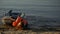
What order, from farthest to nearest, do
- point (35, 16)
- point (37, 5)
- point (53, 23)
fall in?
1. point (37, 5)
2. point (35, 16)
3. point (53, 23)

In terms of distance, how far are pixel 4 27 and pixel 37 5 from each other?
783 mm

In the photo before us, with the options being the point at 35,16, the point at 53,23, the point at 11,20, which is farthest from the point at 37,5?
the point at 11,20

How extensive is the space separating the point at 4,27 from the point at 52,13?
0.73 meters

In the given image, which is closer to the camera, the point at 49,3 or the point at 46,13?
the point at 46,13

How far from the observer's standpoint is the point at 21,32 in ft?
3.60

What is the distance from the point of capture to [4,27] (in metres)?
1.18

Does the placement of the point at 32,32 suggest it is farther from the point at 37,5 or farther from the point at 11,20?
the point at 37,5

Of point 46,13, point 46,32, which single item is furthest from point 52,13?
point 46,32

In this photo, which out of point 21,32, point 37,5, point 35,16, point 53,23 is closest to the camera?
point 21,32

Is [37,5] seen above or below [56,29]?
above

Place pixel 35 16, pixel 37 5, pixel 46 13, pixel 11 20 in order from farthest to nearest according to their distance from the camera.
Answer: pixel 37 5 < pixel 46 13 < pixel 35 16 < pixel 11 20

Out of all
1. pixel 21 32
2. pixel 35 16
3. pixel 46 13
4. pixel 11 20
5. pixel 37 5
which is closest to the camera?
pixel 21 32

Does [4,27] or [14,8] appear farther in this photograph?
[14,8]

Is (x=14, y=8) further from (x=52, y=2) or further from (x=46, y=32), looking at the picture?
(x=46, y=32)
